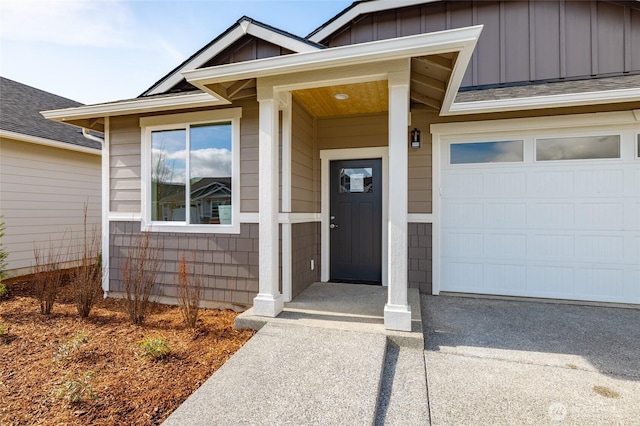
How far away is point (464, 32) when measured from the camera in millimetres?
2467

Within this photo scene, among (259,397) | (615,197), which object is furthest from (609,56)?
(259,397)

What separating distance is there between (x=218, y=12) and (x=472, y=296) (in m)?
6.08

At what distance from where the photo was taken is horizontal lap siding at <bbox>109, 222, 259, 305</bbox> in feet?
13.2

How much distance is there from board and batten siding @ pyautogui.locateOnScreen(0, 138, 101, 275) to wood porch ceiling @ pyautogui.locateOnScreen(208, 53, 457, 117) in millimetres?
5063

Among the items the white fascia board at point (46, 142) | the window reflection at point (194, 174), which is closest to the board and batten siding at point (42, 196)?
the white fascia board at point (46, 142)

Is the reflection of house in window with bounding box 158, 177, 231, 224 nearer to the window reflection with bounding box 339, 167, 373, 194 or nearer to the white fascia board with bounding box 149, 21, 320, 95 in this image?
the white fascia board with bounding box 149, 21, 320, 95

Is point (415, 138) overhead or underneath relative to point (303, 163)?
overhead

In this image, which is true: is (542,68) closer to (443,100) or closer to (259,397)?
(443,100)

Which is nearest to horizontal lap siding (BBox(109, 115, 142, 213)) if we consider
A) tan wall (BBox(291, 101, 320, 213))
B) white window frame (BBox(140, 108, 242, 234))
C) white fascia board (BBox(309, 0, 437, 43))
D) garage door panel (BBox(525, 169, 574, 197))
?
white window frame (BBox(140, 108, 242, 234))

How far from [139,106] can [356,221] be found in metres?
3.45

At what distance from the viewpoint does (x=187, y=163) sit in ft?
14.0

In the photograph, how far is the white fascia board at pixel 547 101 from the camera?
11.7 ft

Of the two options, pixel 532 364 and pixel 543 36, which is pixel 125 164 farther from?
pixel 543 36

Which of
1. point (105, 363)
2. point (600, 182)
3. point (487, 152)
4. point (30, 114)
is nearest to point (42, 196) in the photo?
point (30, 114)
